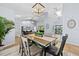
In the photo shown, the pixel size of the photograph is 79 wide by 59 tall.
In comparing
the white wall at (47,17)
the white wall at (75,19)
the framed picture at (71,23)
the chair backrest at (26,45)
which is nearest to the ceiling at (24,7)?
the white wall at (47,17)

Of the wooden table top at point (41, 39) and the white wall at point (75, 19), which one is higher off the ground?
the white wall at point (75, 19)

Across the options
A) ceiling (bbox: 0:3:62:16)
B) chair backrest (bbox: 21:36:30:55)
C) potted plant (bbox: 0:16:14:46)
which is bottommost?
chair backrest (bbox: 21:36:30:55)

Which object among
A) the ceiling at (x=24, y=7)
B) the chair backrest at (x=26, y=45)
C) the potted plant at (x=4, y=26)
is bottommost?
the chair backrest at (x=26, y=45)

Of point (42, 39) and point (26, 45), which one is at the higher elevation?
point (42, 39)

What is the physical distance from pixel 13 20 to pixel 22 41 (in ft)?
1.21

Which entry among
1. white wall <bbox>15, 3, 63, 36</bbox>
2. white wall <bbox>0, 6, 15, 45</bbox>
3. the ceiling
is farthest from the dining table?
the ceiling

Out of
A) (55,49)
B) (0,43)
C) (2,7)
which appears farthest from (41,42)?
(2,7)

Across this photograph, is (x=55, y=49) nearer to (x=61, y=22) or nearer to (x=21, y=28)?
(x=61, y=22)

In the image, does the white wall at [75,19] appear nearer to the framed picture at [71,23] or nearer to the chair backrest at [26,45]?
the framed picture at [71,23]

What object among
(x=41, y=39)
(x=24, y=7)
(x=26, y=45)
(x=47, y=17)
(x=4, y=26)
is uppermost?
(x=24, y=7)

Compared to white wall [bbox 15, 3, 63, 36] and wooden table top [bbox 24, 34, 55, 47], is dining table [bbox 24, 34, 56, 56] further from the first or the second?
white wall [bbox 15, 3, 63, 36]

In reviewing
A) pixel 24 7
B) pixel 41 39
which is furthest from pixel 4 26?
pixel 41 39

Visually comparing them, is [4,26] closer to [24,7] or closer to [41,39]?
[24,7]

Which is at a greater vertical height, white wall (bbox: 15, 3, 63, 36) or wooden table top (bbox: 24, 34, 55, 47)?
white wall (bbox: 15, 3, 63, 36)
